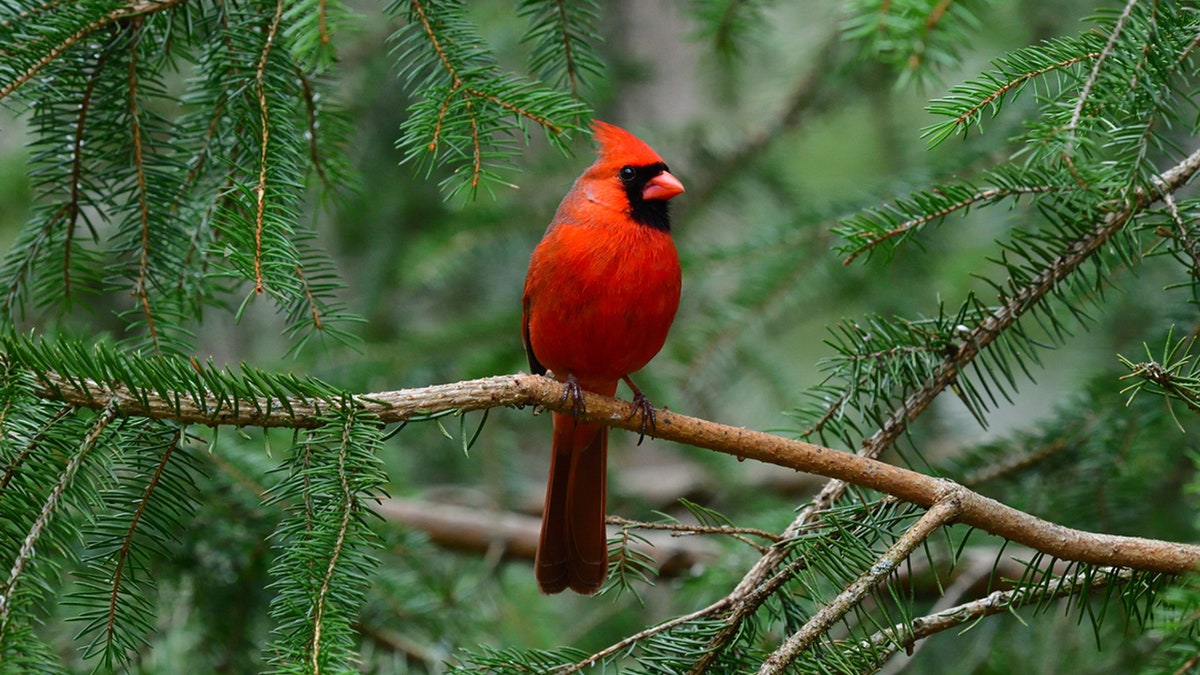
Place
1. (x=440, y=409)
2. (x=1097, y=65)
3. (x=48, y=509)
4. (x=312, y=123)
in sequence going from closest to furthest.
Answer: (x=48, y=509)
(x=1097, y=65)
(x=440, y=409)
(x=312, y=123)

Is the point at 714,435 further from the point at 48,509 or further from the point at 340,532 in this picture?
the point at 48,509

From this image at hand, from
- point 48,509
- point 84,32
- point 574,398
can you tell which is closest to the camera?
point 48,509

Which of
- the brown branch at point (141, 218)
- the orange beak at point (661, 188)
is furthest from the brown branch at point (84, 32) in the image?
the orange beak at point (661, 188)

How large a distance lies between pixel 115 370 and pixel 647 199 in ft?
5.48

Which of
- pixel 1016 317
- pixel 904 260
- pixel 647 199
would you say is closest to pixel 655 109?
pixel 904 260

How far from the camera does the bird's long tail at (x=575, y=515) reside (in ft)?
8.05

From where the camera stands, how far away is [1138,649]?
2.66m

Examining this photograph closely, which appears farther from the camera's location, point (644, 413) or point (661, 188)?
point (661, 188)

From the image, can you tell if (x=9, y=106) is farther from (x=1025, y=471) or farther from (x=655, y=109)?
(x=655, y=109)

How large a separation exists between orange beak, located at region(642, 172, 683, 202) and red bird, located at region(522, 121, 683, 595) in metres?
0.03

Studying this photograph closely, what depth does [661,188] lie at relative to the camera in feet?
9.45

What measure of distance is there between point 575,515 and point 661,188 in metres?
0.93

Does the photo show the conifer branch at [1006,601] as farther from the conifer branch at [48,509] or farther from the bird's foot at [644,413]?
the conifer branch at [48,509]

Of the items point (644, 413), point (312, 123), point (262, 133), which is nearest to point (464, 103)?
point (262, 133)
